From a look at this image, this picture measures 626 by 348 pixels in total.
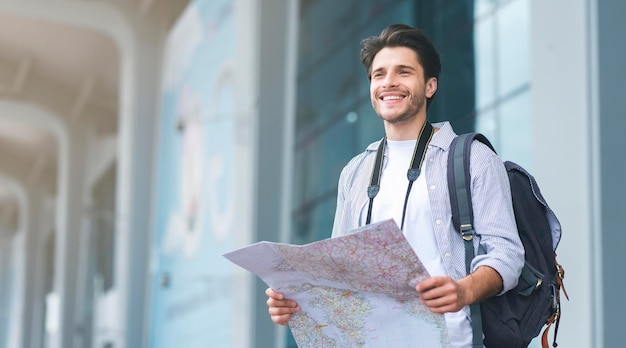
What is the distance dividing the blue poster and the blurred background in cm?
5

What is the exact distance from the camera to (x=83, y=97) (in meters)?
22.1

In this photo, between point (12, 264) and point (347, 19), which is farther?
point (12, 264)

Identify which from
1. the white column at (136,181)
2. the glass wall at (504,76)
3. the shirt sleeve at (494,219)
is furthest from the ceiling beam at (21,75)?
the shirt sleeve at (494,219)

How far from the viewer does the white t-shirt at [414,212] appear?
2.43 meters

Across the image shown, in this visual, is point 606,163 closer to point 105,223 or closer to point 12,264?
point 105,223

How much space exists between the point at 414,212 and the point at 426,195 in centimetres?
5

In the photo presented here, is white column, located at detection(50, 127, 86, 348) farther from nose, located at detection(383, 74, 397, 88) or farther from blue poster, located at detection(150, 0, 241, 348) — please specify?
nose, located at detection(383, 74, 397, 88)

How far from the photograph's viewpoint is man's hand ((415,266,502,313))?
223cm

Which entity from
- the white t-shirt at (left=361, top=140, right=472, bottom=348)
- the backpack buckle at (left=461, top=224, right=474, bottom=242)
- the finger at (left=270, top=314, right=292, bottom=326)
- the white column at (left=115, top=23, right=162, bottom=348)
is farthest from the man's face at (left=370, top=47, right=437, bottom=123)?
the white column at (left=115, top=23, right=162, bottom=348)

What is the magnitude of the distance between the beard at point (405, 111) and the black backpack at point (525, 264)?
0.13m

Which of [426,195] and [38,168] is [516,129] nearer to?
[426,195]

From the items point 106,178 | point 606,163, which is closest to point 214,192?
point 606,163

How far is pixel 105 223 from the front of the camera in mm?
23344

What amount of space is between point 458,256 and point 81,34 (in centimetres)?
1713
